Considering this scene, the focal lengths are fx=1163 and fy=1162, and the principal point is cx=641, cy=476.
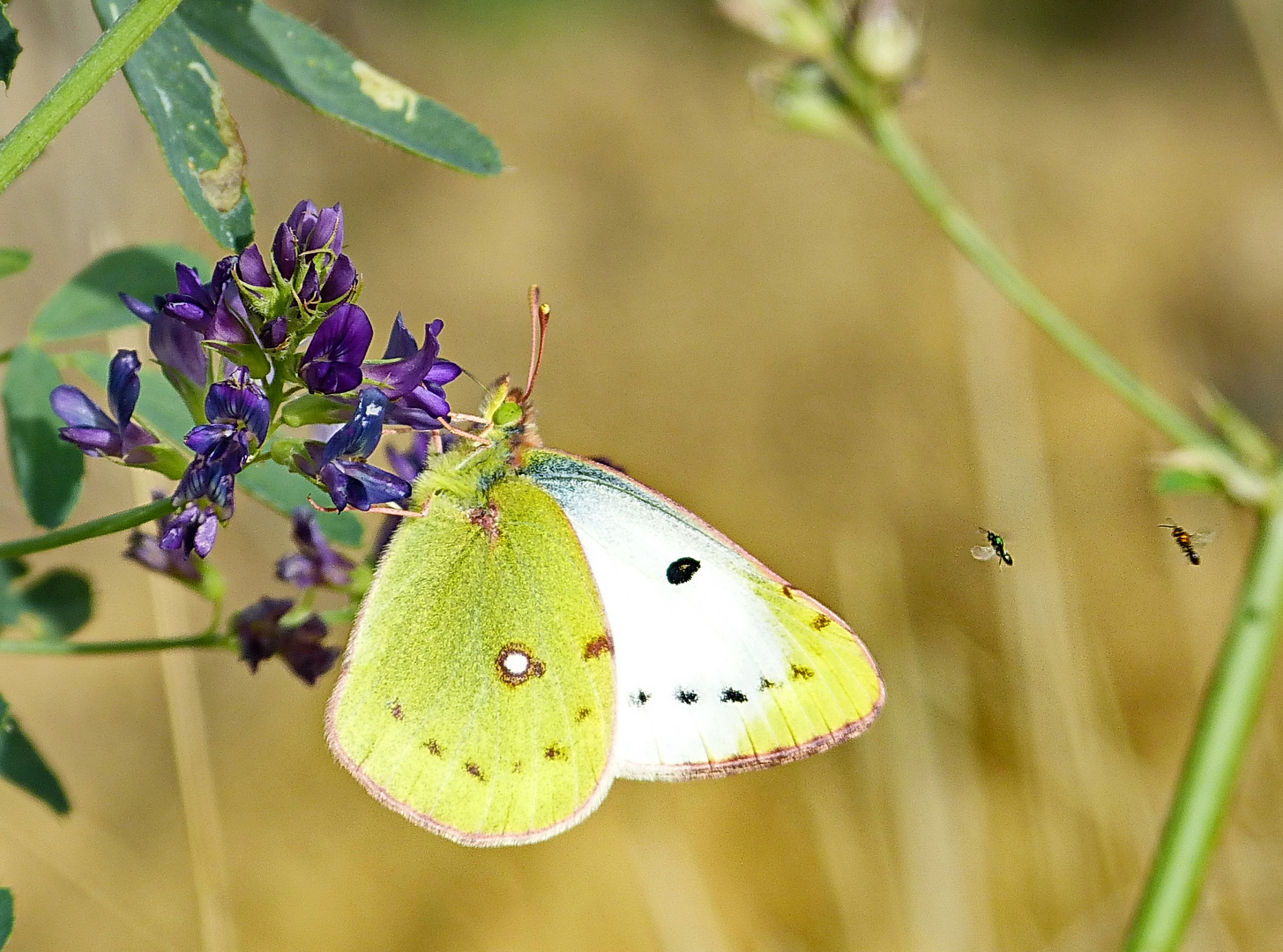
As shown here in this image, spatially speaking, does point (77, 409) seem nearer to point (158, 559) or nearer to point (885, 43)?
point (158, 559)

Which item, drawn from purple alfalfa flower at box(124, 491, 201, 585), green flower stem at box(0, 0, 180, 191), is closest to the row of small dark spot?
purple alfalfa flower at box(124, 491, 201, 585)

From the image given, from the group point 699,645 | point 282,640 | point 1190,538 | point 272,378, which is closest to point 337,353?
point 272,378

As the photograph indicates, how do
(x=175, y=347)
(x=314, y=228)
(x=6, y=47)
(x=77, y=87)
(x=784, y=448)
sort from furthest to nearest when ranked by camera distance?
1. (x=784, y=448)
2. (x=175, y=347)
3. (x=314, y=228)
4. (x=6, y=47)
5. (x=77, y=87)

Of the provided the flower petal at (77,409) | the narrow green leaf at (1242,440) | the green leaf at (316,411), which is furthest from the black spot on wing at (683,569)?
the narrow green leaf at (1242,440)

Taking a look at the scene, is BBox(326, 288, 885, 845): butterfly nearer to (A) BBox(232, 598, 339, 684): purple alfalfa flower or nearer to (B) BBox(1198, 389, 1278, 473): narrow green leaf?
(A) BBox(232, 598, 339, 684): purple alfalfa flower

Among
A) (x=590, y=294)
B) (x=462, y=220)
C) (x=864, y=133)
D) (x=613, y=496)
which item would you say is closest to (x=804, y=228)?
(x=590, y=294)

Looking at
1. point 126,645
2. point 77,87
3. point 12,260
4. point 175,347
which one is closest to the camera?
point 77,87
